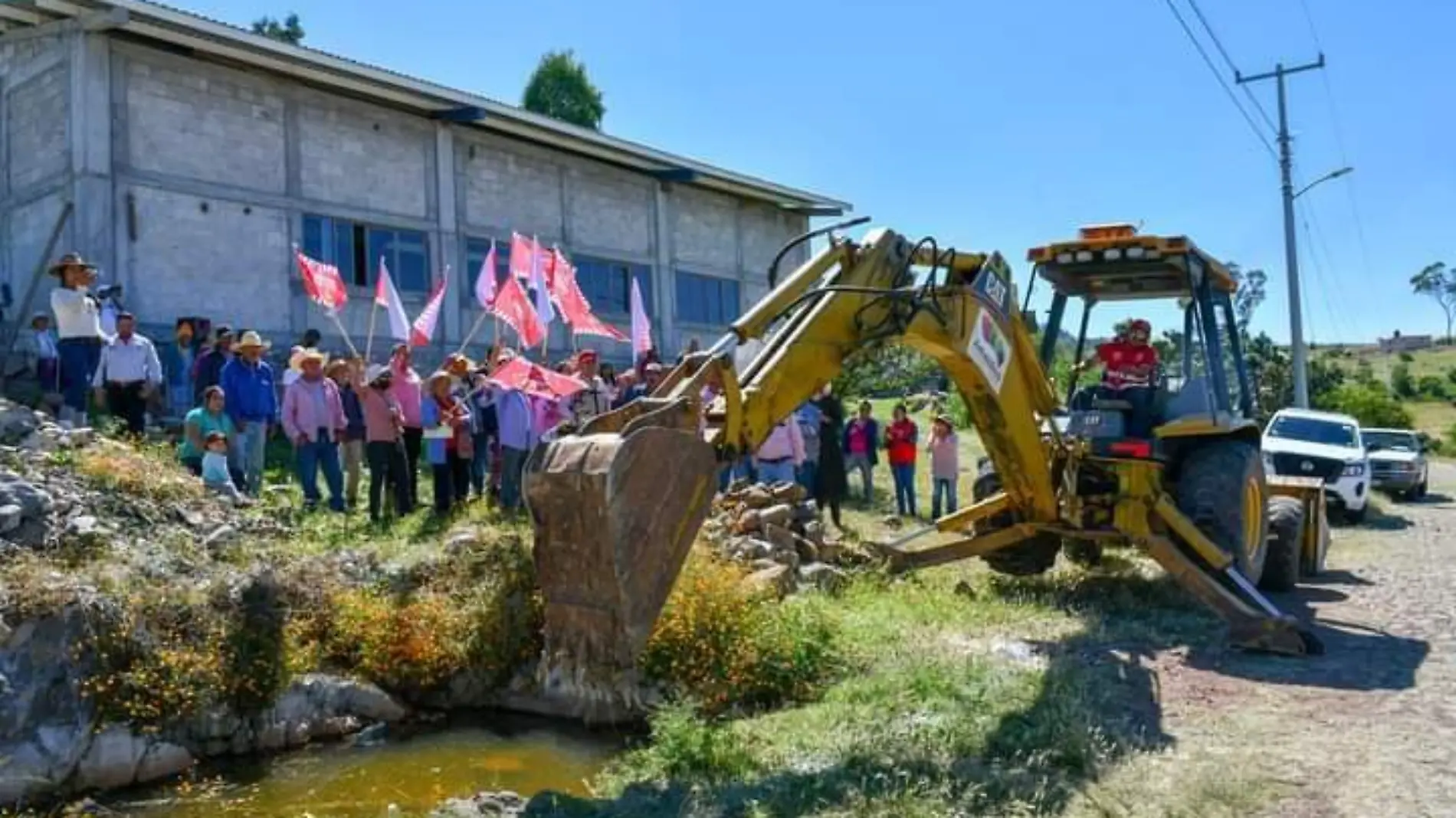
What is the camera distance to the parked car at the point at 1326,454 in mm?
18453

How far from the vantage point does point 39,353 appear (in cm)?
1381

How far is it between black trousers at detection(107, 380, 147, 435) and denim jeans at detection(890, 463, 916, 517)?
956 cm

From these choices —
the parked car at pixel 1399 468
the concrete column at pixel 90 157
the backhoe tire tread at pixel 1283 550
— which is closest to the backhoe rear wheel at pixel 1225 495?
the backhoe tire tread at pixel 1283 550

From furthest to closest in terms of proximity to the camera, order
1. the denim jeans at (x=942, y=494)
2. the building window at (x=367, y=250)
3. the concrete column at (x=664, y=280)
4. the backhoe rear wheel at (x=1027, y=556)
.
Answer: the concrete column at (x=664, y=280)
the building window at (x=367, y=250)
the denim jeans at (x=942, y=494)
the backhoe rear wheel at (x=1027, y=556)

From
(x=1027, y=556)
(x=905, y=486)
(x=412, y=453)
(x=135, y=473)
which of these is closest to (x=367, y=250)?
(x=412, y=453)

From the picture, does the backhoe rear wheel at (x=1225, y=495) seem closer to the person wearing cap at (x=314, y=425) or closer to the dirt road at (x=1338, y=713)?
the dirt road at (x=1338, y=713)


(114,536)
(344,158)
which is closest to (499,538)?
(114,536)

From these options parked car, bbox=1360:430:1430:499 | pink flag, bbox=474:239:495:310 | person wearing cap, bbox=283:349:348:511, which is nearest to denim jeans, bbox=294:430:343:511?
person wearing cap, bbox=283:349:348:511

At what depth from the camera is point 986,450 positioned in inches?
357

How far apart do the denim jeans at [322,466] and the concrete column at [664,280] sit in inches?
585

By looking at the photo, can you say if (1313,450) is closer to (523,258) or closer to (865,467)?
(865,467)

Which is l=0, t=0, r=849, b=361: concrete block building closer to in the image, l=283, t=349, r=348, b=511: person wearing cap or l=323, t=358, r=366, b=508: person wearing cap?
l=323, t=358, r=366, b=508: person wearing cap

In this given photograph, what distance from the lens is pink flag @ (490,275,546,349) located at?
602 inches

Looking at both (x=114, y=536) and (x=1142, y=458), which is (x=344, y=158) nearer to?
(x=114, y=536)
